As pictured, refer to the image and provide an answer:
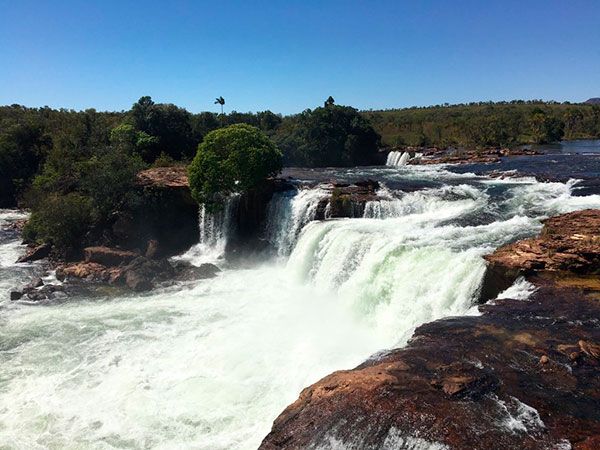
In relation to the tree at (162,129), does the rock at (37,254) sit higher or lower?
lower

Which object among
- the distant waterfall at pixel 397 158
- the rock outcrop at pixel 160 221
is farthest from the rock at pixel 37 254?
the distant waterfall at pixel 397 158

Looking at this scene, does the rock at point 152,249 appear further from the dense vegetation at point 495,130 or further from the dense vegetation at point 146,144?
the dense vegetation at point 495,130

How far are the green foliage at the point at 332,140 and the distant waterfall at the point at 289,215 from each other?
25445 millimetres

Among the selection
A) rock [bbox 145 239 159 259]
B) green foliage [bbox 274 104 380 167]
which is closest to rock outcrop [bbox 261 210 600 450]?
rock [bbox 145 239 159 259]

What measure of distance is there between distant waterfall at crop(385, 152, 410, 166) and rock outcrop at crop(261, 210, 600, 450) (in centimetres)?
3939

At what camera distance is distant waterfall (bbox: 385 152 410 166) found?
50.0 meters

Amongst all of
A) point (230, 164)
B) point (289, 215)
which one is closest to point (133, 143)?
point (230, 164)

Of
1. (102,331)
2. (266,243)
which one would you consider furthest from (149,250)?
(102,331)

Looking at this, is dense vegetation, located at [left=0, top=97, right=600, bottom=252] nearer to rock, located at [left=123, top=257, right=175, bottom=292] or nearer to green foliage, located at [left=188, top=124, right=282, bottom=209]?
green foliage, located at [left=188, top=124, right=282, bottom=209]

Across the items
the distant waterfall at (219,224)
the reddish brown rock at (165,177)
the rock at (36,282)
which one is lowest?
the rock at (36,282)

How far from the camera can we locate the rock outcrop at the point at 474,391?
7.20 m

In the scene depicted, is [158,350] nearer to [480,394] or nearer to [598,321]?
[480,394]

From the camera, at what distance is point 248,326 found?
1764cm

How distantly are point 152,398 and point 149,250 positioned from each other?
16.1 m
